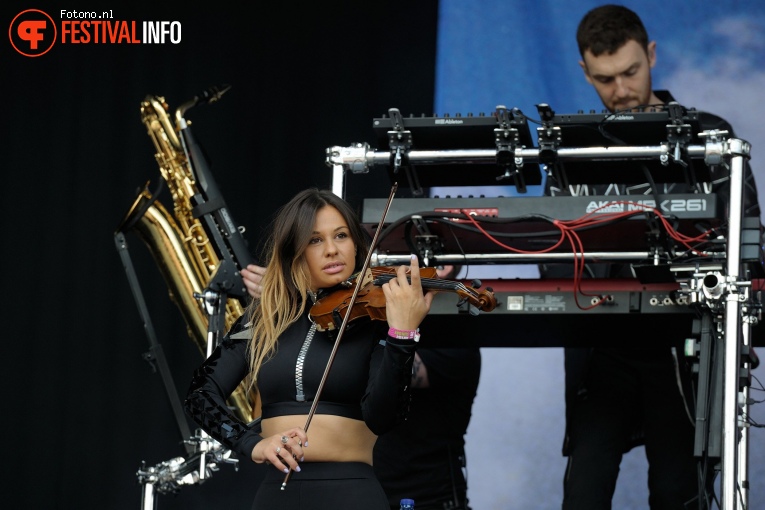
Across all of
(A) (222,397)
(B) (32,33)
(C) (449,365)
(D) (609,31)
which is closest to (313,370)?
(A) (222,397)

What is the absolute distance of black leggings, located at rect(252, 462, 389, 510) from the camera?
8.83 feet

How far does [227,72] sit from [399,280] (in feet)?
10.2

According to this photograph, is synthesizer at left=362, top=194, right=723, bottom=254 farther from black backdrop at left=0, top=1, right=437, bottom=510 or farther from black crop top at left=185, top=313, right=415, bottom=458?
black backdrop at left=0, top=1, right=437, bottom=510

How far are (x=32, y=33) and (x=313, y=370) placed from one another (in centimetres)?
347

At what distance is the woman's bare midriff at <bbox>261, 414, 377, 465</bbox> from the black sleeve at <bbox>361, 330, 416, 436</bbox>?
64 millimetres

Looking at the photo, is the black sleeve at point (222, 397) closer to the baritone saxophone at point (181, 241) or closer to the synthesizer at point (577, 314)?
the synthesizer at point (577, 314)

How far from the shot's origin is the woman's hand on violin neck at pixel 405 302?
2.67 metres

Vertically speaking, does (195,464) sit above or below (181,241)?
below

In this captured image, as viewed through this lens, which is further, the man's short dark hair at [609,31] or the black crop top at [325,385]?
the man's short dark hair at [609,31]

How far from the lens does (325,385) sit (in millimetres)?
2791

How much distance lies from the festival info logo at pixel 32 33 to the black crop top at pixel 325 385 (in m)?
3.15

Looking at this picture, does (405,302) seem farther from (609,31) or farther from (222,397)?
(609,31)

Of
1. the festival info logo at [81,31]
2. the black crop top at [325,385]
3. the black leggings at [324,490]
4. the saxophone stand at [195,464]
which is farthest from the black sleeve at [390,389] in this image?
the festival info logo at [81,31]

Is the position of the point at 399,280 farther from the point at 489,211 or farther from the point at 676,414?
the point at 676,414
